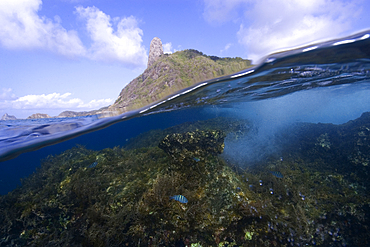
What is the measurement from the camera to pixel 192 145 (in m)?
6.60

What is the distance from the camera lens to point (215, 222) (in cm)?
493

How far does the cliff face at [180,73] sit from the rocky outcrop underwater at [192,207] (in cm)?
381

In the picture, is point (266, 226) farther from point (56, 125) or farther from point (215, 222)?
point (56, 125)

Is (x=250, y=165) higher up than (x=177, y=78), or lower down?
lower down

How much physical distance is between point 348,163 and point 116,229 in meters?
11.6

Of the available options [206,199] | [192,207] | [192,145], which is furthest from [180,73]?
[192,207]

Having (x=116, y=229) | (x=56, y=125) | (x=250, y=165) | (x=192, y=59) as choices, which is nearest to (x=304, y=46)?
(x=192, y=59)

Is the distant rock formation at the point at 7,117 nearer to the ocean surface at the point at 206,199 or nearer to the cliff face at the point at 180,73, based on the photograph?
the ocean surface at the point at 206,199

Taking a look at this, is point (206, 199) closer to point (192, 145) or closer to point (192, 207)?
point (192, 207)

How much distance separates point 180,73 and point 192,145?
4804mm

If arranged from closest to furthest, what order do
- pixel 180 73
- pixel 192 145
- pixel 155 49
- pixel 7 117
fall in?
pixel 192 145
pixel 180 73
pixel 7 117
pixel 155 49

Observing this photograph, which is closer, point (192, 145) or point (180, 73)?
point (192, 145)

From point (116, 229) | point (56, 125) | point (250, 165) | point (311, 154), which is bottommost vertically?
point (311, 154)


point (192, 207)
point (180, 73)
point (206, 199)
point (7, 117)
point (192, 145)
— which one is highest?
point (7, 117)
